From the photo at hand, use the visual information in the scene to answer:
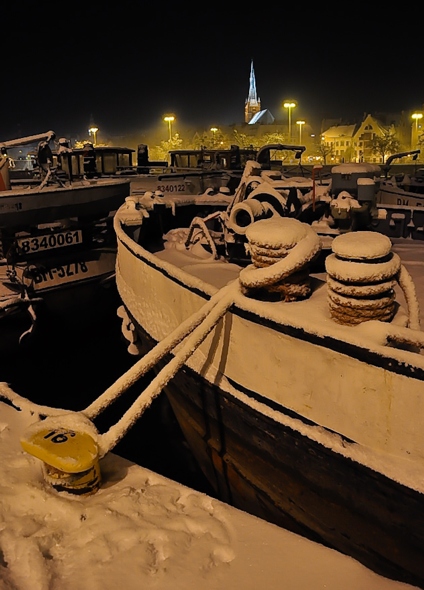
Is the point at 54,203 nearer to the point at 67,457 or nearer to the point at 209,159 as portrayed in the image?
the point at 67,457

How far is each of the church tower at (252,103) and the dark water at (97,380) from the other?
162 m

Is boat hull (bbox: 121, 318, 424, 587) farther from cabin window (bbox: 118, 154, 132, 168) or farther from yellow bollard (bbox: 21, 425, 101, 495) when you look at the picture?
cabin window (bbox: 118, 154, 132, 168)

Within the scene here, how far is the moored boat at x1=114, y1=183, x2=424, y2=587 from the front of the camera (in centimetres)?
312

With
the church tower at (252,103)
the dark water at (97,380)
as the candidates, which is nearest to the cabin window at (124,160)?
the dark water at (97,380)

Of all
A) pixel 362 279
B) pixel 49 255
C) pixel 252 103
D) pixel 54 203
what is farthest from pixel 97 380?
pixel 252 103

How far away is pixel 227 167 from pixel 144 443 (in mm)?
21843

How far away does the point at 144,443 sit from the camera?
8078 mm

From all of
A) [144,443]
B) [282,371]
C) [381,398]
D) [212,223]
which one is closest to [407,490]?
[381,398]

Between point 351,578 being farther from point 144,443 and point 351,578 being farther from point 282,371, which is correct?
point 144,443

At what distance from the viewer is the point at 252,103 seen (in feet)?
541

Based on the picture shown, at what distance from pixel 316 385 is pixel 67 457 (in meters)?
1.76

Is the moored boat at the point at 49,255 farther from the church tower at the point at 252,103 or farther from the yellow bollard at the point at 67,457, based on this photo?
the church tower at the point at 252,103

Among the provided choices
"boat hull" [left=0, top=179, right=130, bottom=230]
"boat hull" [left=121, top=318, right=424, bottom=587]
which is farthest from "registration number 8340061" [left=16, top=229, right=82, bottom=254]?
"boat hull" [left=121, top=318, right=424, bottom=587]

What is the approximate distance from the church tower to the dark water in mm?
162433
